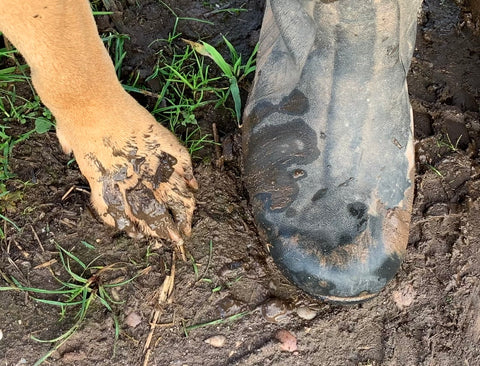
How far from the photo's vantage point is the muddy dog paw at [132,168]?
1646mm

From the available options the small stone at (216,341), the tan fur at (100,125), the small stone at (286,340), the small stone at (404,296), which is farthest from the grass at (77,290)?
the small stone at (404,296)

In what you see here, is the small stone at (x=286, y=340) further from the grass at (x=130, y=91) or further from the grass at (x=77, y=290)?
the grass at (x=77, y=290)

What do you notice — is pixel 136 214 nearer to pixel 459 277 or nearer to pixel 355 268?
pixel 355 268

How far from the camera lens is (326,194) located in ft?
5.38

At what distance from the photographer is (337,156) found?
165cm

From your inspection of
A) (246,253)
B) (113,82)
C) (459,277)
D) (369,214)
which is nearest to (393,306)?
(459,277)

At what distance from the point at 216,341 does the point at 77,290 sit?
464 mm

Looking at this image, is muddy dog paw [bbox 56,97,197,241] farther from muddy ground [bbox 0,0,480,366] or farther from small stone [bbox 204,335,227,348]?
small stone [bbox 204,335,227,348]

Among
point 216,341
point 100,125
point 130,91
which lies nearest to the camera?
point 100,125

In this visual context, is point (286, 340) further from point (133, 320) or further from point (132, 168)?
point (132, 168)

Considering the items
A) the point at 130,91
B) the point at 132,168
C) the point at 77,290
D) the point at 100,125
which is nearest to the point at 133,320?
the point at 77,290

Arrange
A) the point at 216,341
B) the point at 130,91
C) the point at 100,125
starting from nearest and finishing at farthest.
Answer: the point at 100,125
the point at 216,341
the point at 130,91

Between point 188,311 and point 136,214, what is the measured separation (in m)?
0.35

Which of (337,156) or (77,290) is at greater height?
(337,156)
